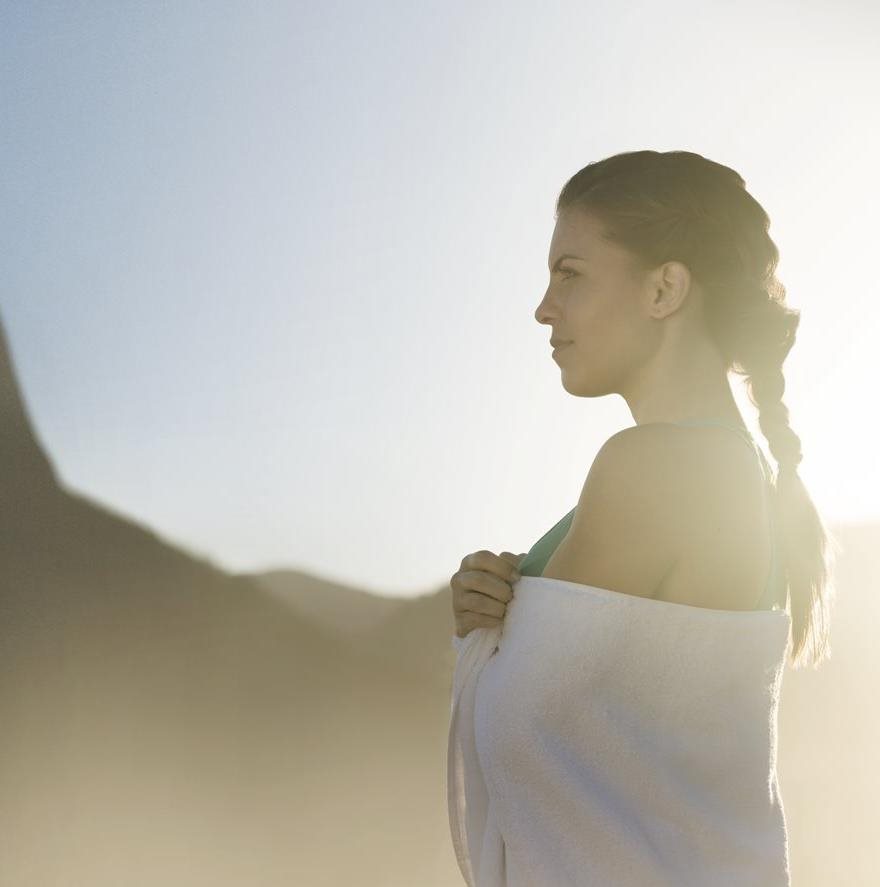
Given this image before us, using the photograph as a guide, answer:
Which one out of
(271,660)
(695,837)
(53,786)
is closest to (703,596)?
(695,837)

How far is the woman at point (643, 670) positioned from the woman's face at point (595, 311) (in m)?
0.03

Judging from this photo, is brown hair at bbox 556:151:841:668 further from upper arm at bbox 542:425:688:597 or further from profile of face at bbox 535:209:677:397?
upper arm at bbox 542:425:688:597

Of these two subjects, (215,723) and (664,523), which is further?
(215,723)

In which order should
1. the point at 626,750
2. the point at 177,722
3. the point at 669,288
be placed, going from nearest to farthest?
the point at 626,750 → the point at 669,288 → the point at 177,722

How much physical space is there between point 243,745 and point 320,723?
82 centimetres

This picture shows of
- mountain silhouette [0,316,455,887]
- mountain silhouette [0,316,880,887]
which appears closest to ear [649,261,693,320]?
mountain silhouette [0,316,880,887]

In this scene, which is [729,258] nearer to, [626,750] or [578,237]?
[578,237]

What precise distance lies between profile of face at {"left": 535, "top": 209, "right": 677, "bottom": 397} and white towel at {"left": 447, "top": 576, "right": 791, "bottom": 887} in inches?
9.3

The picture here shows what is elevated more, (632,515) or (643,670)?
(632,515)

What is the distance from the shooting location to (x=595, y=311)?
2.68ft

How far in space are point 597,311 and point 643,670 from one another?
1.08 feet

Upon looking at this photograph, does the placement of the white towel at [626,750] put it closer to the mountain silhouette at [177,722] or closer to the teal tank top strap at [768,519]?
the teal tank top strap at [768,519]

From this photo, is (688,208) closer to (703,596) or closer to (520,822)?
(703,596)

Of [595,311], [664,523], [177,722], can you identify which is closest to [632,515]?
[664,523]
